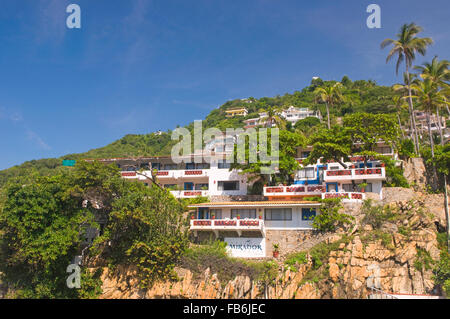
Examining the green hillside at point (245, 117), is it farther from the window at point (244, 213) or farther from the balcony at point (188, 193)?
the window at point (244, 213)

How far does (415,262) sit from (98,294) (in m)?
26.2

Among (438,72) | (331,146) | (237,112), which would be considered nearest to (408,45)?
(438,72)

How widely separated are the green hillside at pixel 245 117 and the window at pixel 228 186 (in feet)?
43.6

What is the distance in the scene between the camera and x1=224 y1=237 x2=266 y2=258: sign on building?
32.4 m

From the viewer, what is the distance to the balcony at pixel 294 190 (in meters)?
34.8

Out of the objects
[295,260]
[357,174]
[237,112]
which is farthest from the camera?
[237,112]

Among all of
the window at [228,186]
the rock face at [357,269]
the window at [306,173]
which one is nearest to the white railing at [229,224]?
the rock face at [357,269]

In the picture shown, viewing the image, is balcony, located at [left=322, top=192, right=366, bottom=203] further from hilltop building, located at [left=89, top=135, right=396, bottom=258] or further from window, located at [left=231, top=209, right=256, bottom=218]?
window, located at [left=231, top=209, right=256, bottom=218]

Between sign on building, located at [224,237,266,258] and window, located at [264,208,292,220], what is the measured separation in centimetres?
220

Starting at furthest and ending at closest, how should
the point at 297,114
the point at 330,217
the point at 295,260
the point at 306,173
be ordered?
the point at 297,114 < the point at 306,173 < the point at 330,217 < the point at 295,260

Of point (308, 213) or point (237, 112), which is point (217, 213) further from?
point (237, 112)

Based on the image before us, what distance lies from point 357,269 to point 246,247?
378 inches

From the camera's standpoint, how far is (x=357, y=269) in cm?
2752

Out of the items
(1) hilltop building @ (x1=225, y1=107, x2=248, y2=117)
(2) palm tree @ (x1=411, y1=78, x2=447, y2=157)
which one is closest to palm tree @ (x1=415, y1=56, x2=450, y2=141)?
(2) palm tree @ (x1=411, y1=78, x2=447, y2=157)
